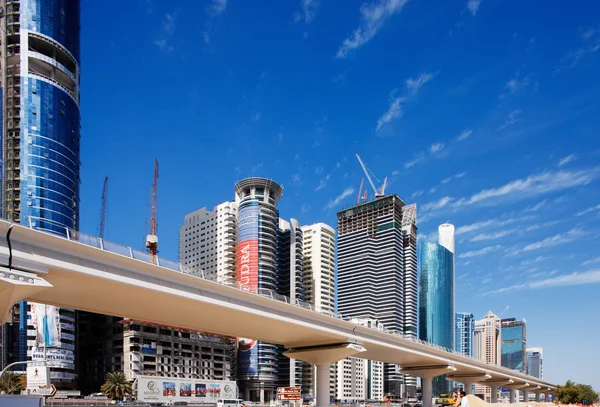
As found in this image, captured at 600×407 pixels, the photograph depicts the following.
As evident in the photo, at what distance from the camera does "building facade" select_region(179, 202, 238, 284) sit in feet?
517

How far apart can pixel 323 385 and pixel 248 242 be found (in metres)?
91.4

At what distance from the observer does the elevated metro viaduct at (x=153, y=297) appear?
24.7 metres

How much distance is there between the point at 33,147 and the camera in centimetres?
10144

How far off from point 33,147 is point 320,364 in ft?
245

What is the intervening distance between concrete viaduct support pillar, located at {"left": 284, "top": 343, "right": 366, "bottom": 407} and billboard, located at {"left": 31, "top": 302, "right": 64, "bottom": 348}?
59857 millimetres

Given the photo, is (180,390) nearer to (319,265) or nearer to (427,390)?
Result: (427,390)

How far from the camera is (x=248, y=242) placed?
143375 mm

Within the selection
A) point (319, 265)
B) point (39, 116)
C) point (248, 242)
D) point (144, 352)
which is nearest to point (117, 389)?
point (144, 352)

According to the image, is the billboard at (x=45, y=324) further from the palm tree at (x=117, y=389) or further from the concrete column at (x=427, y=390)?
the concrete column at (x=427, y=390)

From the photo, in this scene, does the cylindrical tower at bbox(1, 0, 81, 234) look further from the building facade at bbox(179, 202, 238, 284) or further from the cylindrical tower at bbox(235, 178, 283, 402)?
the building facade at bbox(179, 202, 238, 284)

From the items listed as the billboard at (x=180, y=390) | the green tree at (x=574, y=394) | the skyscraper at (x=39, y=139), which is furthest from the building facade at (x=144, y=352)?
the green tree at (x=574, y=394)

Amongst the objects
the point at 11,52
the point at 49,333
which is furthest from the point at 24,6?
the point at 49,333

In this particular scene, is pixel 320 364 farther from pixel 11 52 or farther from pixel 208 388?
pixel 11 52

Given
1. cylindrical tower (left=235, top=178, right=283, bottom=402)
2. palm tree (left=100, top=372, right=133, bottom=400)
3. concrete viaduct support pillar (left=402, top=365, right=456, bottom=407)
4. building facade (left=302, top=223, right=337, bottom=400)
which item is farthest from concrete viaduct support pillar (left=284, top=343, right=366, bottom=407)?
building facade (left=302, top=223, right=337, bottom=400)
